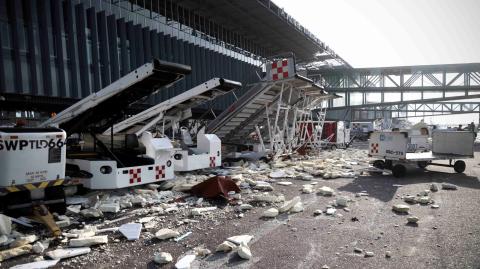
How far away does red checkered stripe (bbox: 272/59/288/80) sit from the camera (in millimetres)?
10293

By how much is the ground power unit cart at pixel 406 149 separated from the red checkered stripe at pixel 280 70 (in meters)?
3.77

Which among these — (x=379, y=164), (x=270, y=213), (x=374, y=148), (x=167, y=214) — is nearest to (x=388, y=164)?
(x=379, y=164)

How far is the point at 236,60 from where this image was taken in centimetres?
2719

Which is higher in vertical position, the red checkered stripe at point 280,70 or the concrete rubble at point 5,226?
the red checkered stripe at point 280,70

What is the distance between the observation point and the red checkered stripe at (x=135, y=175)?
251 inches

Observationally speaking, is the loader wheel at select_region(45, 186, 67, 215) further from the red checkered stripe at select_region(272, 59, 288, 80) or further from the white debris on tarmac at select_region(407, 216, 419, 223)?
the red checkered stripe at select_region(272, 59, 288, 80)

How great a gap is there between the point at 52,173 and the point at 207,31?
875 inches

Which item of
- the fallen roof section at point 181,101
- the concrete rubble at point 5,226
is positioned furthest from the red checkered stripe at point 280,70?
the concrete rubble at point 5,226

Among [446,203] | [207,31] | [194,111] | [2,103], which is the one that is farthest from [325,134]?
[2,103]

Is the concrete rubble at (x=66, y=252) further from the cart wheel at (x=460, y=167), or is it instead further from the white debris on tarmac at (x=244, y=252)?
the cart wheel at (x=460, y=167)

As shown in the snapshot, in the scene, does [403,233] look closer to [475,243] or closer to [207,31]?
[475,243]

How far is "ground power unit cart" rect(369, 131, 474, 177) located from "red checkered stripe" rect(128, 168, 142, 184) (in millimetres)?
7555

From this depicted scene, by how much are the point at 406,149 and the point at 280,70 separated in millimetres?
4998

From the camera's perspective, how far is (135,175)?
21.2 ft
